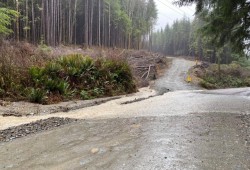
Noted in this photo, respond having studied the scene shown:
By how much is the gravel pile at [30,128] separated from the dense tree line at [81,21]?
12088 mm

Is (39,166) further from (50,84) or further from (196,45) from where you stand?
(196,45)

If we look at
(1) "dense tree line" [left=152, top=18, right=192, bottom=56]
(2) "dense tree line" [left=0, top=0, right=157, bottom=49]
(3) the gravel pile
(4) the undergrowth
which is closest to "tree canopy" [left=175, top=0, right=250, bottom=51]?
(3) the gravel pile

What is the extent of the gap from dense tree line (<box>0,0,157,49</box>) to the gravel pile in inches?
476

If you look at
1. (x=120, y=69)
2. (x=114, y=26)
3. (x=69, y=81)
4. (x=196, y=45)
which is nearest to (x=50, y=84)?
(x=69, y=81)

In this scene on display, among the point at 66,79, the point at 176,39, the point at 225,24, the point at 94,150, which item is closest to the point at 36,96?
the point at 66,79

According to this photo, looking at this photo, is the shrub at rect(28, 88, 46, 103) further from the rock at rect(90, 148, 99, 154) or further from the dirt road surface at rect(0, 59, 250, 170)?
the rock at rect(90, 148, 99, 154)

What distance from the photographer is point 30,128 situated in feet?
19.5

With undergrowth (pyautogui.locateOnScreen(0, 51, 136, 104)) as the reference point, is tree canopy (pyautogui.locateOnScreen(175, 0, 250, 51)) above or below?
above

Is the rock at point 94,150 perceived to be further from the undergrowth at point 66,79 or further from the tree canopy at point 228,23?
the undergrowth at point 66,79

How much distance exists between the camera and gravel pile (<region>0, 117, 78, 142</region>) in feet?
17.7

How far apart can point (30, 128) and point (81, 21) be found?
114 ft

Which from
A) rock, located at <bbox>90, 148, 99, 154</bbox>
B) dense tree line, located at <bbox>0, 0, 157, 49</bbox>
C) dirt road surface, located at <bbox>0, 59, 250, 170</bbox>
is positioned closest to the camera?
dirt road surface, located at <bbox>0, 59, 250, 170</bbox>

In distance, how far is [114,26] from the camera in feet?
147

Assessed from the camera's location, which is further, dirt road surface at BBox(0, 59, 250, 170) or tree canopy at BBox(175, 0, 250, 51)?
tree canopy at BBox(175, 0, 250, 51)
